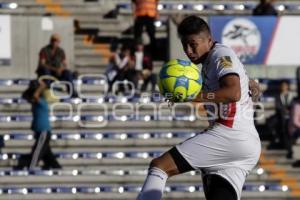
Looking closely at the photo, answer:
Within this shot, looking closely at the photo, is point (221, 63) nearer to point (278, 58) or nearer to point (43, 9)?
point (278, 58)

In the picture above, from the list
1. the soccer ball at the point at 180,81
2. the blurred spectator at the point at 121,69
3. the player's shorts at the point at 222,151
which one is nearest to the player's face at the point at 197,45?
the soccer ball at the point at 180,81

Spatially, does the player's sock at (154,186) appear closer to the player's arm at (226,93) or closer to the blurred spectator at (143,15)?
the player's arm at (226,93)

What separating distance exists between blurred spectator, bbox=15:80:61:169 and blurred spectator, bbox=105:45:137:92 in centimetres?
202

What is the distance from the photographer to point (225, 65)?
761 centimetres

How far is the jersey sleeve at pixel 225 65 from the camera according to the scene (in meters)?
7.57

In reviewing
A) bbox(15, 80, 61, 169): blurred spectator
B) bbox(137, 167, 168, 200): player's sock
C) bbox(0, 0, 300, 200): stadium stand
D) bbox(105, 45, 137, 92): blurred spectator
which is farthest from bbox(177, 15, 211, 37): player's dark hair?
bbox(105, 45, 137, 92): blurred spectator

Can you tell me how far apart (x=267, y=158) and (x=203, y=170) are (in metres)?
8.45

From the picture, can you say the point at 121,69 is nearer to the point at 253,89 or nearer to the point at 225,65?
the point at 253,89

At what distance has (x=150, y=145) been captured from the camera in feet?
53.1

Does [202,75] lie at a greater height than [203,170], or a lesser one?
greater

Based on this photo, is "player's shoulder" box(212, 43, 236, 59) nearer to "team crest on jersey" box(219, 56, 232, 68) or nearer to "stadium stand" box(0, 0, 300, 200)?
"team crest on jersey" box(219, 56, 232, 68)

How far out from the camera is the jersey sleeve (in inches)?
298

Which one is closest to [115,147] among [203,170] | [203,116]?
[203,116]

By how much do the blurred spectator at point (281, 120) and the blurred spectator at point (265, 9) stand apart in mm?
2088
